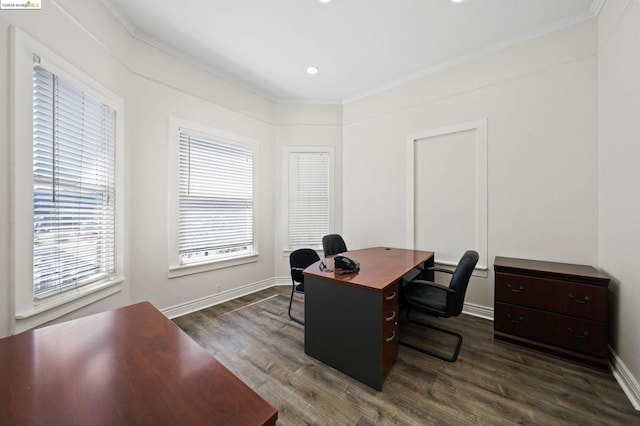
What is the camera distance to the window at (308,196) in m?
4.26

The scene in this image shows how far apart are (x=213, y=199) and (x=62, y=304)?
6.05 feet

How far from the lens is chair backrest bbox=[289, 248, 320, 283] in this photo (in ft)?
9.39

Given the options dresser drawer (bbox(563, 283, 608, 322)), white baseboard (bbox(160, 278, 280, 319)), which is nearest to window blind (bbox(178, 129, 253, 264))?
white baseboard (bbox(160, 278, 280, 319))

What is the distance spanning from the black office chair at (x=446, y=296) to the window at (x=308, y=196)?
2089mm

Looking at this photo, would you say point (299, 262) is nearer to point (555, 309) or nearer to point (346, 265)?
point (346, 265)

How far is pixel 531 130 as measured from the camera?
266 cm

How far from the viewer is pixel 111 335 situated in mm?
1087

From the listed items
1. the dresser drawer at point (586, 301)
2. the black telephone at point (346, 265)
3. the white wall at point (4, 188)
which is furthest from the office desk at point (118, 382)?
the dresser drawer at point (586, 301)

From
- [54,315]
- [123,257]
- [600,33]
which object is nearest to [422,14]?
[600,33]

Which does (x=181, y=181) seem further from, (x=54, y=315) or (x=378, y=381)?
(x=378, y=381)

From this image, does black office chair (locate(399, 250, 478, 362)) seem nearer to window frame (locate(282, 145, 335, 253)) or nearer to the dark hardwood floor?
the dark hardwood floor

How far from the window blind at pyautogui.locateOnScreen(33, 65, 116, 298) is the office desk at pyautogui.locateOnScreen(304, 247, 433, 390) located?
74.3 inches

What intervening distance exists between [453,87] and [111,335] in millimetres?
3968

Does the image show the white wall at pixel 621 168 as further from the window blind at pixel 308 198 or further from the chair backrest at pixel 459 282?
the window blind at pixel 308 198
